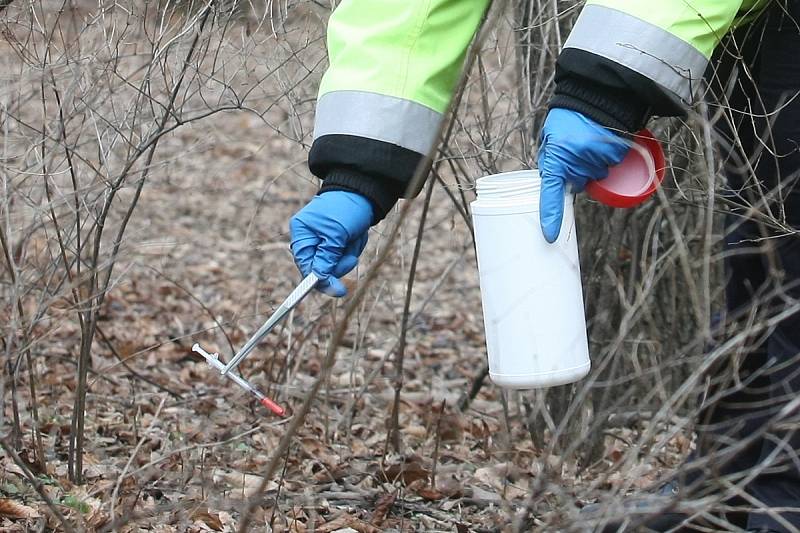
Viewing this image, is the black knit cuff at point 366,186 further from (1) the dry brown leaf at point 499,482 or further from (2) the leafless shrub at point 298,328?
(1) the dry brown leaf at point 499,482

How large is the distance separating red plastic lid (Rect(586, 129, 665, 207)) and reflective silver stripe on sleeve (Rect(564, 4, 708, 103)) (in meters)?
0.19

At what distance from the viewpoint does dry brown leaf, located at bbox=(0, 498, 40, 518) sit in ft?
8.22

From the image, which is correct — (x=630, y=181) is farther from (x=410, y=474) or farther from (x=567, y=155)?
(x=410, y=474)

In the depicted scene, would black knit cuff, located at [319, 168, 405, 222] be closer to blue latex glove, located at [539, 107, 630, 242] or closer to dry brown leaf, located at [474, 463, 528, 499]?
blue latex glove, located at [539, 107, 630, 242]

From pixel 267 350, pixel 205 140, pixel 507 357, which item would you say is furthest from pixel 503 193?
pixel 267 350

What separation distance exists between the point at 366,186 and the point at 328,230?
13 cm

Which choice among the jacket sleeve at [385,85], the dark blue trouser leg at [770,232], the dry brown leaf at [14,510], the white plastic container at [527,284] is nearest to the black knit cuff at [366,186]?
the jacket sleeve at [385,85]

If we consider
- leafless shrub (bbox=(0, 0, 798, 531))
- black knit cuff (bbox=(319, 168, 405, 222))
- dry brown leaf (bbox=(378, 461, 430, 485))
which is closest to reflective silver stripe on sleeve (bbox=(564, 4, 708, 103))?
leafless shrub (bbox=(0, 0, 798, 531))

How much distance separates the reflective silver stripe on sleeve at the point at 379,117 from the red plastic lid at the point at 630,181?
1.27ft

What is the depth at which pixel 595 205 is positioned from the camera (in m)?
3.42

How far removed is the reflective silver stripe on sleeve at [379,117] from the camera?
2299 millimetres

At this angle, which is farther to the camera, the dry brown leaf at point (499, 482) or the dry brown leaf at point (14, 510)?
the dry brown leaf at point (499, 482)

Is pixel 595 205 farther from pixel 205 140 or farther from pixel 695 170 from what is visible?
pixel 205 140

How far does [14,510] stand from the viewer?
252cm
